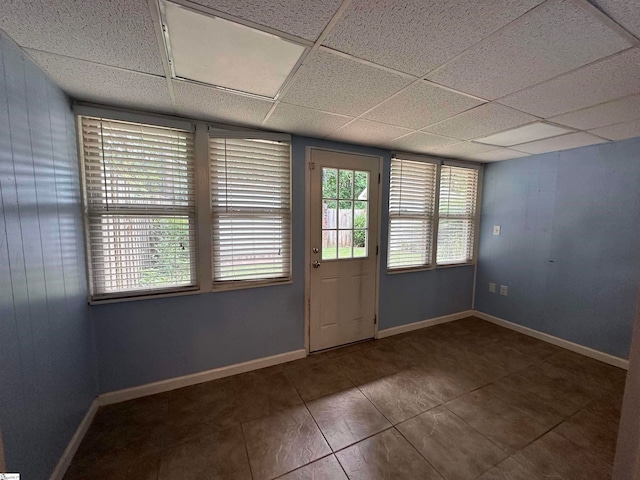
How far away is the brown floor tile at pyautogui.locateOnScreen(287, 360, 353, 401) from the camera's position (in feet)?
6.91

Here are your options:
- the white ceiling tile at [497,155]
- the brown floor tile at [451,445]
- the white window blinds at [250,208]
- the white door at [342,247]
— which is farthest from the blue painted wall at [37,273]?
the white ceiling tile at [497,155]

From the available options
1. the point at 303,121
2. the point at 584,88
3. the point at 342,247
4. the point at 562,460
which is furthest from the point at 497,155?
the point at 562,460

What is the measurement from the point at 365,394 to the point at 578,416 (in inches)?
61.1

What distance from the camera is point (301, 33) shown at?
1.09 m

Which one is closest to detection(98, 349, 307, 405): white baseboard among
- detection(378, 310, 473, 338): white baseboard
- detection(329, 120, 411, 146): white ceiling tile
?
detection(378, 310, 473, 338): white baseboard

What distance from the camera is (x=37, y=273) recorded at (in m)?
1.27

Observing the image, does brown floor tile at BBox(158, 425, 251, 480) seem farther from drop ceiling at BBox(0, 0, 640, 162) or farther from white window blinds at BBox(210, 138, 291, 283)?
drop ceiling at BBox(0, 0, 640, 162)

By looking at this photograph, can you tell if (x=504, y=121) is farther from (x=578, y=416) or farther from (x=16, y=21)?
(x=16, y=21)

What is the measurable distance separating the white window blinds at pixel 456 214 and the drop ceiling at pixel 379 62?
1230 millimetres

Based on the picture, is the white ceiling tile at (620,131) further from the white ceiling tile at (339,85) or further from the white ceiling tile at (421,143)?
the white ceiling tile at (339,85)

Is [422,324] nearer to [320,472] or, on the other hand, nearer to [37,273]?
[320,472]

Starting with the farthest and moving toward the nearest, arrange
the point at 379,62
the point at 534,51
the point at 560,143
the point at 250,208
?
1. the point at 560,143
2. the point at 250,208
3. the point at 379,62
4. the point at 534,51

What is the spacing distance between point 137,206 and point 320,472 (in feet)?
7.16

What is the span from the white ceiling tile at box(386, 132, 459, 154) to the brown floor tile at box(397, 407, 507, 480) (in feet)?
7.81
